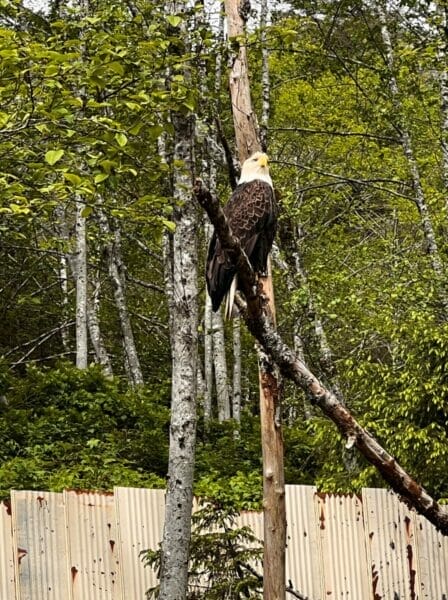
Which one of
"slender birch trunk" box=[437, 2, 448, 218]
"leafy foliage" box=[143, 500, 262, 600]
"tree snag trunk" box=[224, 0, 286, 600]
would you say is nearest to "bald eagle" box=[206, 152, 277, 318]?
"tree snag trunk" box=[224, 0, 286, 600]

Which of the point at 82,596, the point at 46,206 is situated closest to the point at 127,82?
the point at 46,206

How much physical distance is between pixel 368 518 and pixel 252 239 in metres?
2.97

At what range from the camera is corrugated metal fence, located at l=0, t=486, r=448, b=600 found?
25.8ft

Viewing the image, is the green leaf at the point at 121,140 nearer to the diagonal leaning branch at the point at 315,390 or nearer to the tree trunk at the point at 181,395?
the tree trunk at the point at 181,395

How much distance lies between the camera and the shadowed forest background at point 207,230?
25.1 feet

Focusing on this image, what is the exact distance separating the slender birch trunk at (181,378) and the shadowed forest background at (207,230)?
0.14 meters

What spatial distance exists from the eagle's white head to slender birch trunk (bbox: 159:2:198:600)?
0.70 m

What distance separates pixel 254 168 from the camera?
6859mm

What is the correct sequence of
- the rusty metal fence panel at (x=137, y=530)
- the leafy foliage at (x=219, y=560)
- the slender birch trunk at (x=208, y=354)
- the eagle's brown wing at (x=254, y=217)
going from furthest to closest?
the slender birch trunk at (x=208, y=354) → the rusty metal fence panel at (x=137, y=530) → the leafy foliage at (x=219, y=560) → the eagle's brown wing at (x=254, y=217)

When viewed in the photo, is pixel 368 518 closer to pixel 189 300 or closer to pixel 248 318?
pixel 189 300

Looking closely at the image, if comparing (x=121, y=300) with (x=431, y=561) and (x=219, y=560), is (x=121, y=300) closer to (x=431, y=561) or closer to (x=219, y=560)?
(x=431, y=561)

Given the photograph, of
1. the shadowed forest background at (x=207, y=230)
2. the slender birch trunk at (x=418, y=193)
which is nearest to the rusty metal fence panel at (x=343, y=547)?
the shadowed forest background at (x=207, y=230)

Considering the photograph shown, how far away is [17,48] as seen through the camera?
6969 millimetres

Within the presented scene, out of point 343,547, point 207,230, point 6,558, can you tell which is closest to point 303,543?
point 343,547
